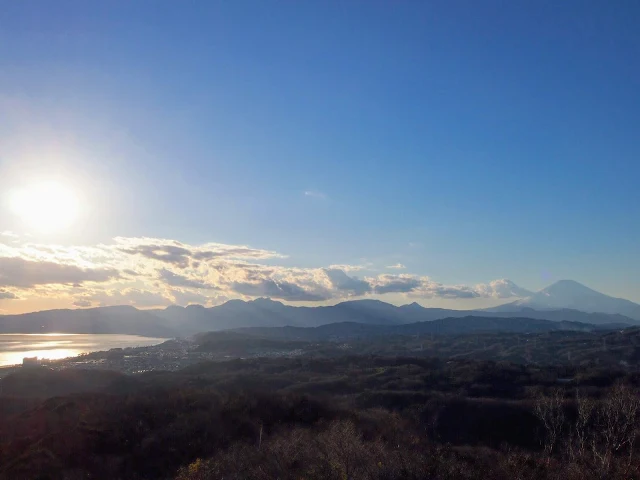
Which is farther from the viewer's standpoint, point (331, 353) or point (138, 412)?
point (331, 353)

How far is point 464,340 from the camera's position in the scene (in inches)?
6166

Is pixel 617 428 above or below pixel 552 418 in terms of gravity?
above

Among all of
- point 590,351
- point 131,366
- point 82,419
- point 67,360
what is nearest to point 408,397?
point 82,419

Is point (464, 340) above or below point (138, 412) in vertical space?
below

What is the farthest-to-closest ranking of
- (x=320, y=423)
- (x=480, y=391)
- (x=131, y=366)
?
(x=131, y=366) → (x=480, y=391) → (x=320, y=423)

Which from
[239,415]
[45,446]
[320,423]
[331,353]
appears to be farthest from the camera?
[331,353]

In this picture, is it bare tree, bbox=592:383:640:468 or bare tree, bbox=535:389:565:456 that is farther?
bare tree, bbox=535:389:565:456

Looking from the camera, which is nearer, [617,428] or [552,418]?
[617,428]

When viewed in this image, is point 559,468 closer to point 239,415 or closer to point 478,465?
point 478,465

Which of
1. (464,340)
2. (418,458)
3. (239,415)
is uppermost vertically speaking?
(418,458)

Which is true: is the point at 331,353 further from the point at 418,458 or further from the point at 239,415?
the point at 418,458

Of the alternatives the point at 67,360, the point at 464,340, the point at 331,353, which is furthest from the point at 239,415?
the point at 464,340

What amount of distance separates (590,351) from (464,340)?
53904 millimetres

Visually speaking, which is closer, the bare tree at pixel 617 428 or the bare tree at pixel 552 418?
the bare tree at pixel 617 428
